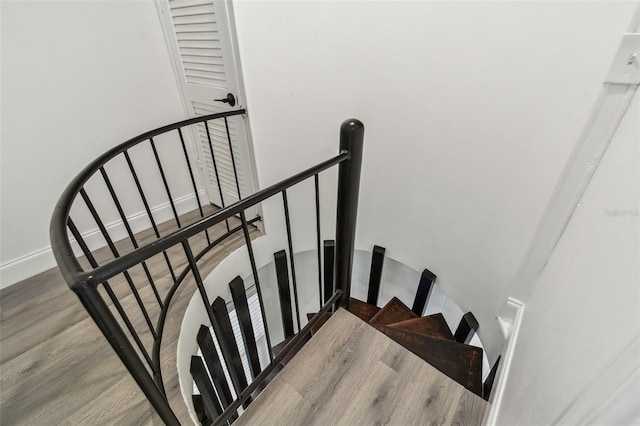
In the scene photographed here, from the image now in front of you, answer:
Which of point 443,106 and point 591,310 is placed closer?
point 591,310

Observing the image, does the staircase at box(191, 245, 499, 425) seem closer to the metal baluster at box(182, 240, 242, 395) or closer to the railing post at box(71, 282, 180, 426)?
the metal baluster at box(182, 240, 242, 395)

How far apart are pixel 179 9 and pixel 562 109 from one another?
2274 millimetres

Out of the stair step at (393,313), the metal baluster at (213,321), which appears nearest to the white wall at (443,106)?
the stair step at (393,313)

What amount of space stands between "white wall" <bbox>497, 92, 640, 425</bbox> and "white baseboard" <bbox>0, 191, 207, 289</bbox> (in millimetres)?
2597

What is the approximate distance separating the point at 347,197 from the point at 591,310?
2.62 feet

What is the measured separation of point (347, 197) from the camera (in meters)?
1.17

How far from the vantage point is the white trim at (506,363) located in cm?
102

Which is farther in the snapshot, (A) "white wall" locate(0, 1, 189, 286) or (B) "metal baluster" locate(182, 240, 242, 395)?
(A) "white wall" locate(0, 1, 189, 286)

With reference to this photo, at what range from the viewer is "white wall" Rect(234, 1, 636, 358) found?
103 cm

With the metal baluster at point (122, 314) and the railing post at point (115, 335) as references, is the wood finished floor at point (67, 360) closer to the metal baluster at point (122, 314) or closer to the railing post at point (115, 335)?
the metal baluster at point (122, 314)

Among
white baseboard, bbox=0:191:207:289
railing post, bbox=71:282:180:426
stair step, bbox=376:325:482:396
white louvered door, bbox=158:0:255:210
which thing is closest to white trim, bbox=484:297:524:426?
stair step, bbox=376:325:482:396

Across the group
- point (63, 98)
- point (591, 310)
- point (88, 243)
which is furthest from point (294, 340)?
point (63, 98)

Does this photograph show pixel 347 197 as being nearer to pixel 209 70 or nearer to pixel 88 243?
pixel 209 70

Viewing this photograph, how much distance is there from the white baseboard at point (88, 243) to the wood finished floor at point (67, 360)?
60 millimetres
